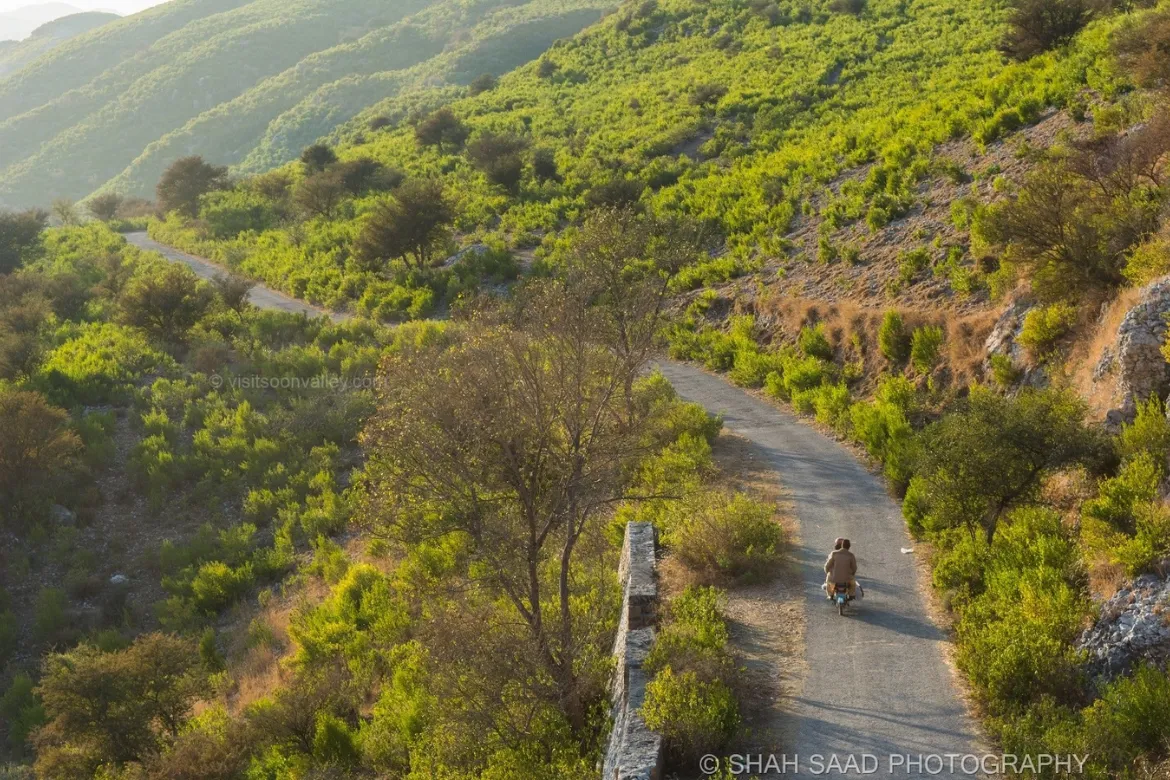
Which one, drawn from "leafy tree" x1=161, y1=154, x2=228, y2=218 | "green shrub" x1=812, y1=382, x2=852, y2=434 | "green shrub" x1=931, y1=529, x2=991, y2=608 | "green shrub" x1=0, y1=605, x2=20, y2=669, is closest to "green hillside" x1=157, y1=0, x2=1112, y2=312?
"leafy tree" x1=161, y1=154, x2=228, y2=218

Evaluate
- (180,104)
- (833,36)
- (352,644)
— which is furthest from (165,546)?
(180,104)

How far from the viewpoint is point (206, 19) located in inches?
6191

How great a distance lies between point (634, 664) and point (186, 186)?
55601mm

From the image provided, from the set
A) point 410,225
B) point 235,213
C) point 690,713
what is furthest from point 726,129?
point 690,713

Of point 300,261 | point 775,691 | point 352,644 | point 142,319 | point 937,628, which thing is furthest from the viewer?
point 300,261

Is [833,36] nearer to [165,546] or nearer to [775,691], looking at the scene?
[165,546]

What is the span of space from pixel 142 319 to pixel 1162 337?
30462 millimetres

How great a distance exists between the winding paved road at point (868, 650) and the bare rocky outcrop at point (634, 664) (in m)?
1.47

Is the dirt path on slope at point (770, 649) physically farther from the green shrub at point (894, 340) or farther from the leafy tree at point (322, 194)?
the leafy tree at point (322, 194)

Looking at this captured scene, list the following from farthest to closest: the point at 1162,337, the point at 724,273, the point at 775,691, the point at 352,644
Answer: the point at 724,273 → the point at 352,644 → the point at 1162,337 → the point at 775,691

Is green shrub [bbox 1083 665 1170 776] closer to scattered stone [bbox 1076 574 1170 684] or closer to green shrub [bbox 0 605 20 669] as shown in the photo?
scattered stone [bbox 1076 574 1170 684]

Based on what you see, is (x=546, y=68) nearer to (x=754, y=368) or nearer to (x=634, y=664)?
(x=754, y=368)

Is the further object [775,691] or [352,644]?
[352,644]

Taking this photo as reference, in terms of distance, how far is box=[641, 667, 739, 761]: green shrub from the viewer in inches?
334
